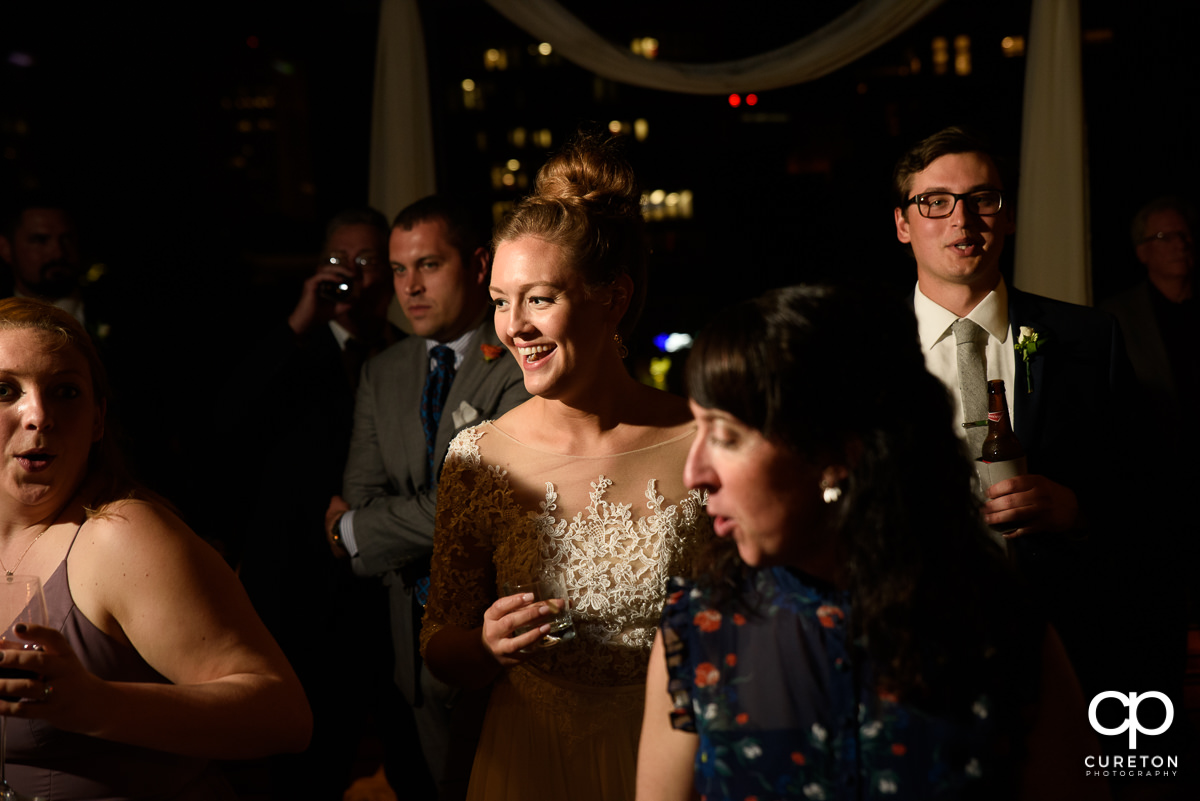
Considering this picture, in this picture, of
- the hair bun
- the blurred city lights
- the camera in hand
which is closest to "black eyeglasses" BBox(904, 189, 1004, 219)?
the hair bun

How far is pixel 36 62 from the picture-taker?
715 centimetres

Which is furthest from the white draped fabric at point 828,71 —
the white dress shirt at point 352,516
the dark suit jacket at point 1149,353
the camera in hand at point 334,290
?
Answer: the white dress shirt at point 352,516

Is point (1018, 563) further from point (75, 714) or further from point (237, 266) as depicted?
point (237, 266)

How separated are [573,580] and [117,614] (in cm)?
77

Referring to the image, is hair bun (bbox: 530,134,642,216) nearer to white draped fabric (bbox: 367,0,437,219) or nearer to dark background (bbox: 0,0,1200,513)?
white draped fabric (bbox: 367,0,437,219)

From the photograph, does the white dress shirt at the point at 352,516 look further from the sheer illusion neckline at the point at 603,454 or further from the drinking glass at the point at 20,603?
the drinking glass at the point at 20,603

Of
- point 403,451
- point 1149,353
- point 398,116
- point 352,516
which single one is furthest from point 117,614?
point 1149,353

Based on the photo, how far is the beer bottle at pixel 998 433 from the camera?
210 centimetres

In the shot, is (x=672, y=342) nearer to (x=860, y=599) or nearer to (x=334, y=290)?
(x=334, y=290)

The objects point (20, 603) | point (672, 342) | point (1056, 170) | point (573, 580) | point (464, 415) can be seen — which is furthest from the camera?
point (672, 342)

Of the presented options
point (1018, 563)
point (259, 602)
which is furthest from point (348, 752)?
point (1018, 563)

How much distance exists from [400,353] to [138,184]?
549cm

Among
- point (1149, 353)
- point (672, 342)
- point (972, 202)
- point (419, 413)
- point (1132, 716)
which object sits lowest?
point (1132, 716)

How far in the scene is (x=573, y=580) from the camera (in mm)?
1840
